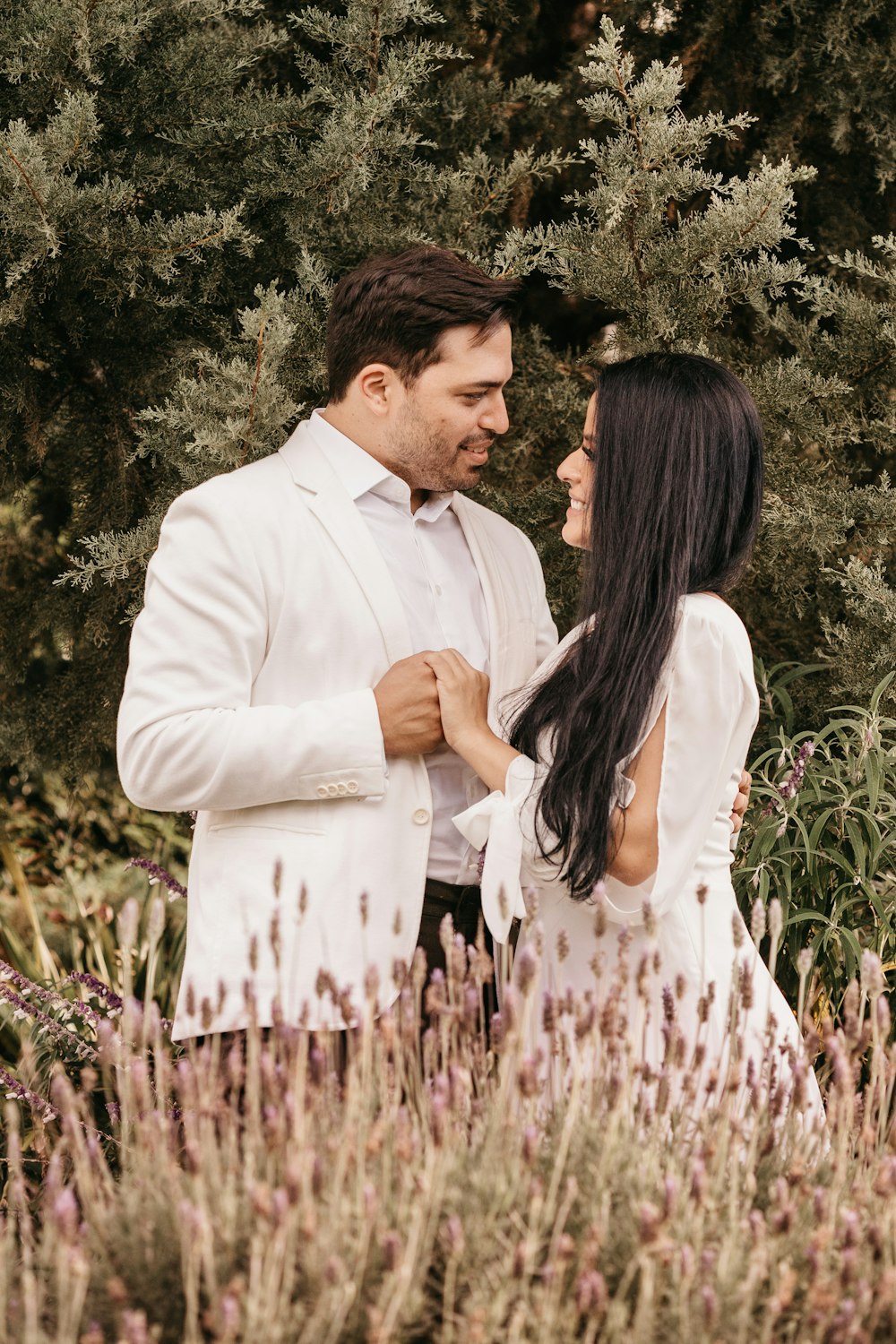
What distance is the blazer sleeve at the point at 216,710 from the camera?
8.46 feet

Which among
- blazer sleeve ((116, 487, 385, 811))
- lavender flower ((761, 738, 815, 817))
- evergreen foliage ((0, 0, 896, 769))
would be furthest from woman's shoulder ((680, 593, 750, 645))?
evergreen foliage ((0, 0, 896, 769))

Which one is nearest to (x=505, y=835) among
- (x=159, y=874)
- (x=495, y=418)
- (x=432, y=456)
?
(x=432, y=456)

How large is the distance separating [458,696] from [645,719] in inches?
15.4

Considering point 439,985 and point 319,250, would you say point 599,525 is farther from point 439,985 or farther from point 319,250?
point 319,250

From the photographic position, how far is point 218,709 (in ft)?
8.56

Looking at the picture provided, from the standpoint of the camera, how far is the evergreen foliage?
329 centimetres

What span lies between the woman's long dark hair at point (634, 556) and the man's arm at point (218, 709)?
33 centimetres

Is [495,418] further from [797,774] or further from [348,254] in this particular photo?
[797,774]

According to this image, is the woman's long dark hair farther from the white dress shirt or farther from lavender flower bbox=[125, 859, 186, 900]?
lavender flower bbox=[125, 859, 186, 900]

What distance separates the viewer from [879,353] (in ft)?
12.7

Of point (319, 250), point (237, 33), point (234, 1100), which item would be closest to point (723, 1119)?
point (234, 1100)

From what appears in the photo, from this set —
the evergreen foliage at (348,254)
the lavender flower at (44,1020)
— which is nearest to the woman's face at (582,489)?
the evergreen foliage at (348,254)

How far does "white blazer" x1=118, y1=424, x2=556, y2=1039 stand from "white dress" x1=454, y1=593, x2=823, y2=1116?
237 mm

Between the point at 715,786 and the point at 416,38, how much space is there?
283cm
